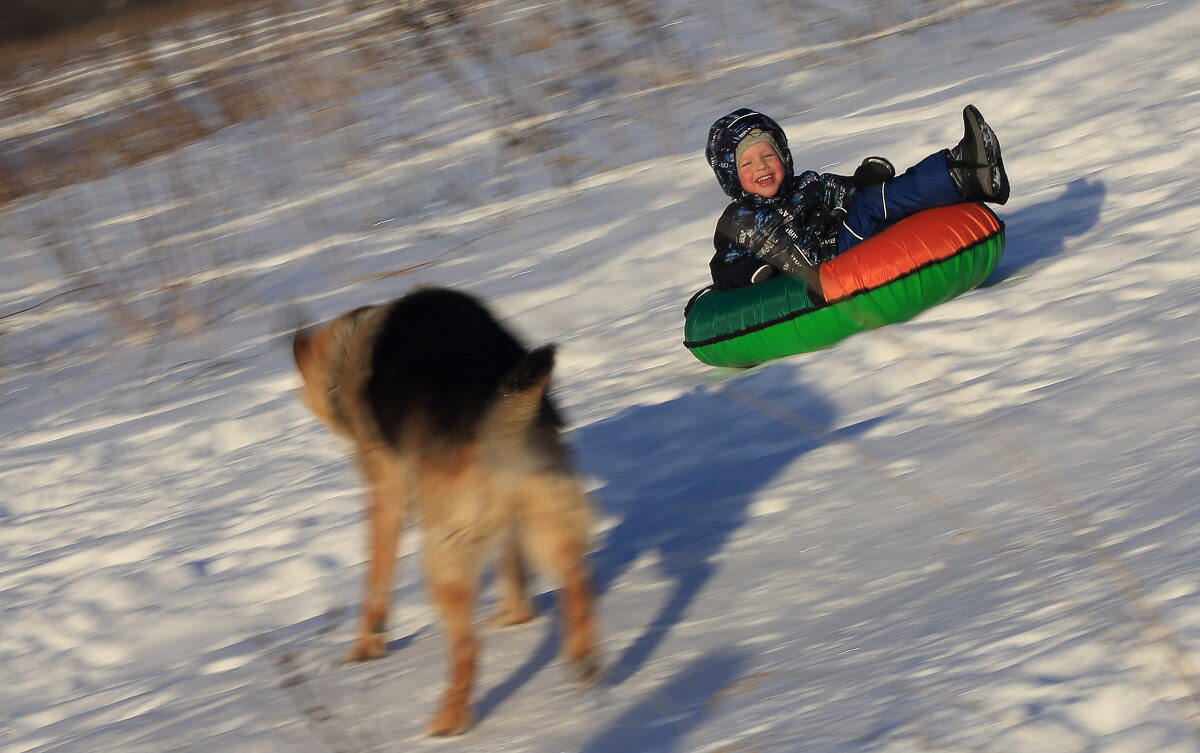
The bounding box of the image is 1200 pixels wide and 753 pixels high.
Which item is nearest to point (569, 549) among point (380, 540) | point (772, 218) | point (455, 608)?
point (455, 608)

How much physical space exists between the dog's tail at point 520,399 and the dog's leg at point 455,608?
28 cm

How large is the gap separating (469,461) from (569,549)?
1.12 ft

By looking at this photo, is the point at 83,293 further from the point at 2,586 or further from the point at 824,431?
the point at 824,431

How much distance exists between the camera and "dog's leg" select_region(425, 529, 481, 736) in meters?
2.90

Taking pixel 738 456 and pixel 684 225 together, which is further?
pixel 684 225

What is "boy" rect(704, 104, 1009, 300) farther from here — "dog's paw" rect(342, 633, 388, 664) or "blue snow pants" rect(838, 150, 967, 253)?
"dog's paw" rect(342, 633, 388, 664)

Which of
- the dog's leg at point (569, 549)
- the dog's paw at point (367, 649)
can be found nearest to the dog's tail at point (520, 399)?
the dog's leg at point (569, 549)

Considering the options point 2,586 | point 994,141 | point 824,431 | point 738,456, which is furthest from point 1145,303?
point 2,586

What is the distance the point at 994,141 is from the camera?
473cm

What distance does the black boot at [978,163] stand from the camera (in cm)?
465

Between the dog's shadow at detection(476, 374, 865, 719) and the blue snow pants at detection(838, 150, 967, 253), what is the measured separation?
0.78 metres

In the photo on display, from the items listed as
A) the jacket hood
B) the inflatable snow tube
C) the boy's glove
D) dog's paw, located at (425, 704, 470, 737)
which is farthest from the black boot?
dog's paw, located at (425, 704, 470, 737)

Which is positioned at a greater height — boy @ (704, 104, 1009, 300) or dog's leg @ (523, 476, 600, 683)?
boy @ (704, 104, 1009, 300)

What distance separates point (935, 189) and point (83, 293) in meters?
5.65
